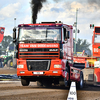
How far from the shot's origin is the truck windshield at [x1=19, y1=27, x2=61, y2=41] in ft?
51.2

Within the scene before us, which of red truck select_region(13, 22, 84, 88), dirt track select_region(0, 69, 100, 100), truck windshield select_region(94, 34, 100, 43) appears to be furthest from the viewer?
truck windshield select_region(94, 34, 100, 43)

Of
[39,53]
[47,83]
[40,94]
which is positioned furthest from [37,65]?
[40,94]

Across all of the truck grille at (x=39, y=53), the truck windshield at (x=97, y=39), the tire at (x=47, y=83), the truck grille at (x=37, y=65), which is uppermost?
the truck windshield at (x=97, y=39)

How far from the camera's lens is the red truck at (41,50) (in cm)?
1557

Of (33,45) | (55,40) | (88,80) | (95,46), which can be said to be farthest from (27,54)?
(95,46)

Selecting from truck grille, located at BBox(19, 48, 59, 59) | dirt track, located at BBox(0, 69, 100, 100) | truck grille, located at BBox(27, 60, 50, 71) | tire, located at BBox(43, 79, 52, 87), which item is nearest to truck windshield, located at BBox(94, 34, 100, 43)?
tire, located at BBox(43, 79, 52, 87)

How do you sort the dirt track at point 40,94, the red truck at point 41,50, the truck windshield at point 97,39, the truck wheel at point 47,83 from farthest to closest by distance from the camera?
1. the truck windshield at point 97,39
2. the truck wheel at point 47,83
3. the red truck at point 41,50
4. the dirt track at point 40,94

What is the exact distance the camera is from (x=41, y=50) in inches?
615

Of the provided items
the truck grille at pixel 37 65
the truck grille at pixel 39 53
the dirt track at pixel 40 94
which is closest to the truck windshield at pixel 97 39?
the truck grille at pixel 39 53

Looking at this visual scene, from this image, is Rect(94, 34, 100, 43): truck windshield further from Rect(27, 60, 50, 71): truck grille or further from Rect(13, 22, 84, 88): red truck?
Rect(27, 60, 50, 71): truck grille

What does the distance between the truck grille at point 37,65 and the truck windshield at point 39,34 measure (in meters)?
1.09

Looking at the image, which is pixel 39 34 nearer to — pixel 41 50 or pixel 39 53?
pixel 41 50

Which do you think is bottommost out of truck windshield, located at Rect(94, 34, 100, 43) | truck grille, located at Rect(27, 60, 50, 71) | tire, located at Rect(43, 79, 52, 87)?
tire, located at Rect(43, 79, 52, 87)

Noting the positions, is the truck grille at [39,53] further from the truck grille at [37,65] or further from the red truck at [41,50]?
the truck grille at [37,65]
